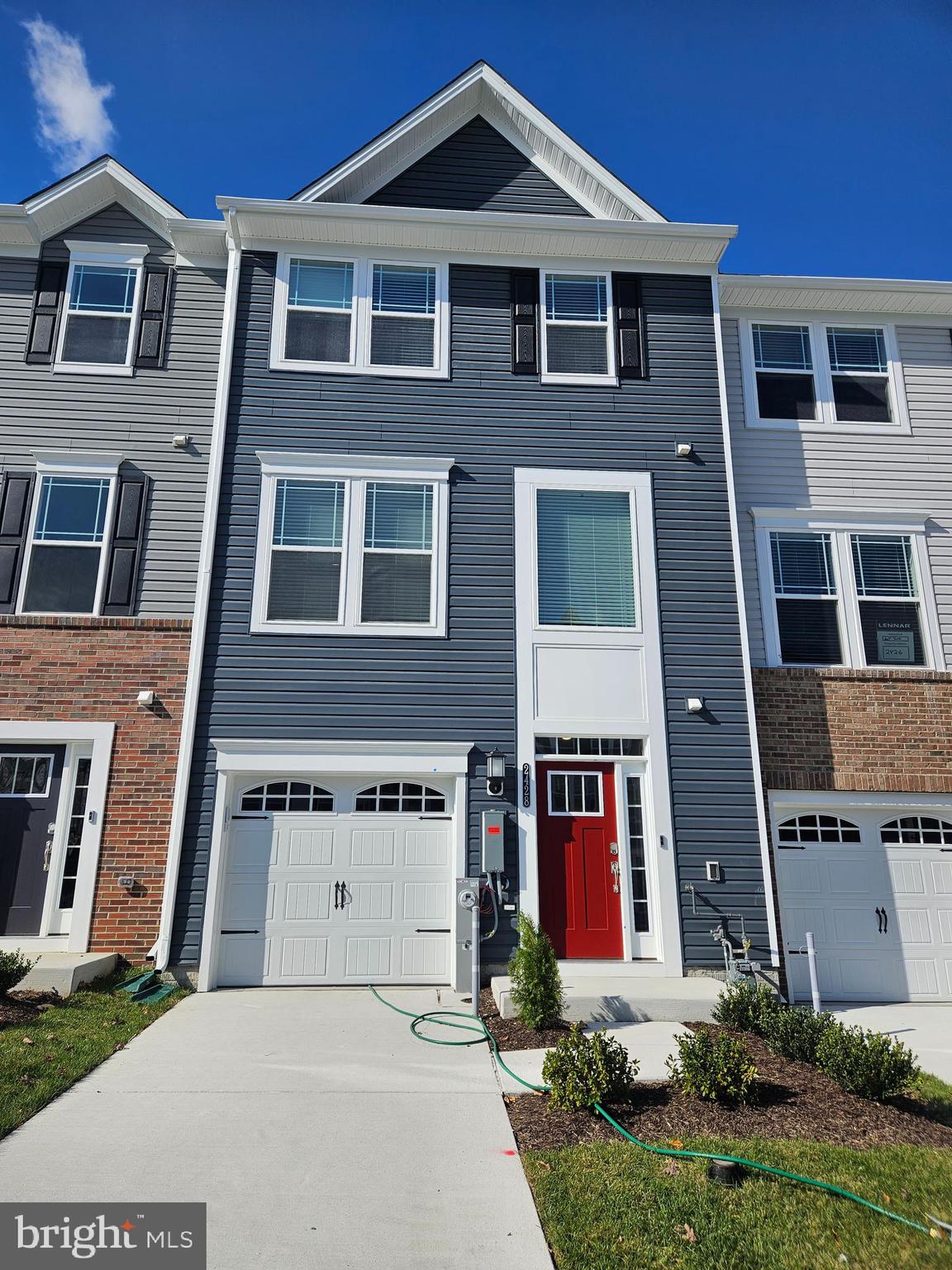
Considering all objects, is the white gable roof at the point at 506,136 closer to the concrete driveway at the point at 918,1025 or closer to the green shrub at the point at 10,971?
the green shrub at the point at 10,971

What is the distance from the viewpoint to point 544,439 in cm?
1016

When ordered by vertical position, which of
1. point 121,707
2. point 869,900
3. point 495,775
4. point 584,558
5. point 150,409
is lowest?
point 869,900

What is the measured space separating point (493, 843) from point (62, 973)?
4.49 m

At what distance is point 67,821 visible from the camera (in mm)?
9164

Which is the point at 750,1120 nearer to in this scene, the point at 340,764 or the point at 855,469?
the point at 340,764

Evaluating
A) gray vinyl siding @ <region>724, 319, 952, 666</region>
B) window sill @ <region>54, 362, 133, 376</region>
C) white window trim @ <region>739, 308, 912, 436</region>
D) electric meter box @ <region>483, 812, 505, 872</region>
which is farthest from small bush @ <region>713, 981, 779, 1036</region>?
window sill @ <region>54, 362, 133, 376</region>

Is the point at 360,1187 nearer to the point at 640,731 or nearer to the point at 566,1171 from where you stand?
the point at 566,1171

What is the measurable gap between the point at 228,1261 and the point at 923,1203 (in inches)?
134

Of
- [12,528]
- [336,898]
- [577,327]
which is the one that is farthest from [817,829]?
[12,528]

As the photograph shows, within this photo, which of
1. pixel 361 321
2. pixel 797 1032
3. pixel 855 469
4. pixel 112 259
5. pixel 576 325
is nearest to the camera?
pixel 797 1032

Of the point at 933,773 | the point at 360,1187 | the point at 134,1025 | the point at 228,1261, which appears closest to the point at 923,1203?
the point at 360,1187

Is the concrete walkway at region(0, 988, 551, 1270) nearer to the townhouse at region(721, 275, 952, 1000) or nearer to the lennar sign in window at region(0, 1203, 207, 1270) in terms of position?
the lennar sign in window at region(0, 1203, 207, 1270)

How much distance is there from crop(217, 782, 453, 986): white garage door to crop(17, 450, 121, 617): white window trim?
12.5 ft

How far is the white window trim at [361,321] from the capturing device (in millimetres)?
10141
